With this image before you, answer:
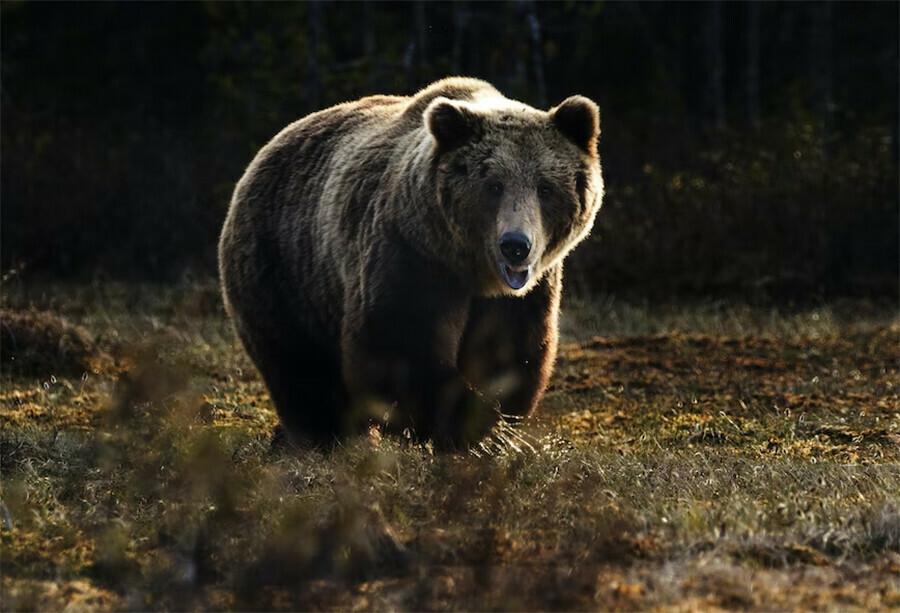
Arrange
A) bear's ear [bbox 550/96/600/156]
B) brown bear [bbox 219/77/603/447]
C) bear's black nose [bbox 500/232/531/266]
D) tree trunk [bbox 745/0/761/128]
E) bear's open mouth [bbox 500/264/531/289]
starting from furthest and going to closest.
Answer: tree trunk [bbox 745/0/761/128], bear's ear [bbox 550/96/600/156], brown bear [bbox 219/77/603/447], bear's open mouth [bbox 500/264/531/289], bear's black nose [bbox 500/232/531/266]

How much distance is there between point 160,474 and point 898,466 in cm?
317

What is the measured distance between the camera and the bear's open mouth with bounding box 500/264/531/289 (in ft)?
17.5

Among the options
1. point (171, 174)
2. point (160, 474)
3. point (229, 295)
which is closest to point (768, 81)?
point (171, 174)

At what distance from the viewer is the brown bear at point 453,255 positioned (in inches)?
217

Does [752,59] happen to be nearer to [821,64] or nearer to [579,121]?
[821,64]

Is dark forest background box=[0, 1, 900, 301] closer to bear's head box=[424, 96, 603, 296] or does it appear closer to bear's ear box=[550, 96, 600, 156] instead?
bear's head box=[424, 96, 603, 296]

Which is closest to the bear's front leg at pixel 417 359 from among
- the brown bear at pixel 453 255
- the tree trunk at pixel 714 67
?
the brown bear at pixel 453 255

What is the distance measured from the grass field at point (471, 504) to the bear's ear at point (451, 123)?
51.8 inches

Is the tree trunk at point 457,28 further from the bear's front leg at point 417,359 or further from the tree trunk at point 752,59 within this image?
the tree trunk at point 752,59

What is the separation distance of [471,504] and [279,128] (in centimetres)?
1030

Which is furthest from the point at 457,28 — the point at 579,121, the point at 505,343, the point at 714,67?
the point at 714,67

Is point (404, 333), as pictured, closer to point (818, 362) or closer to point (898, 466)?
point (898, 466)

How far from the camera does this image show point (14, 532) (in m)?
4.62

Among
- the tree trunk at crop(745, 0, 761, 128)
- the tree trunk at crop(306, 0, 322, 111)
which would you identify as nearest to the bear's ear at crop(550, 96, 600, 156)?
the tree trunk at crop(306, 0, 322, 111)
